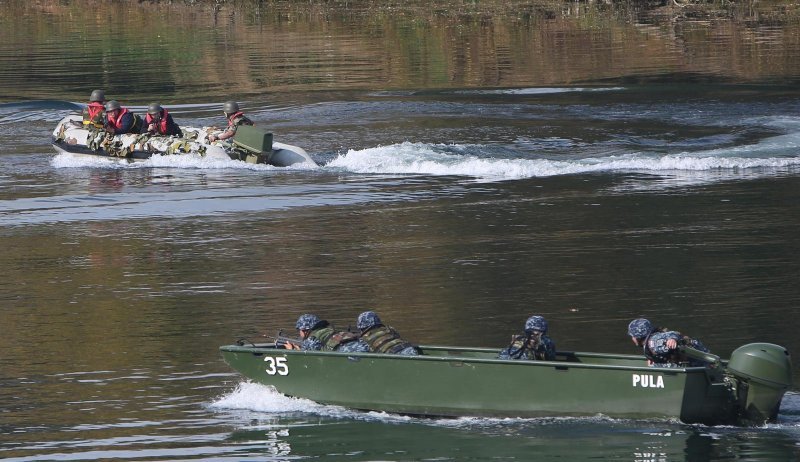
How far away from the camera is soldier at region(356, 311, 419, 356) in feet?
55.6

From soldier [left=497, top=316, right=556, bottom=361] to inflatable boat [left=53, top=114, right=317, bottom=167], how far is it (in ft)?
62.6

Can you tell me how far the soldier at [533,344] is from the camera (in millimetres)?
16328

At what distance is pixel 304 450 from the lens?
1574 cm

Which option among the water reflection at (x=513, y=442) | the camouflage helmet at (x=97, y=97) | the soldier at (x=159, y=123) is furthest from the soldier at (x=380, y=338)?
the camouflage helmet at (x=97, y=97)

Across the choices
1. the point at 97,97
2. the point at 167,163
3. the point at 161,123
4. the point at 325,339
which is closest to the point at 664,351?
the point at 325,339

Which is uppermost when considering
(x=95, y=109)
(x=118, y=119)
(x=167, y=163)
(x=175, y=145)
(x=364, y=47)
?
(x=364, y=47)

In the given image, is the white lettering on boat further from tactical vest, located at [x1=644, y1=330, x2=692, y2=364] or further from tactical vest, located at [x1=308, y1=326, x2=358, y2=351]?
tactical vest, located at [x1=308, y1=326, x2=358, y2=351]

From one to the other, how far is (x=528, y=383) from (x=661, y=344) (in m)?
1.63

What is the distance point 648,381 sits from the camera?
1536cm

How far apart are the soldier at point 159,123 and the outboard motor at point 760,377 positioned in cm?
2384

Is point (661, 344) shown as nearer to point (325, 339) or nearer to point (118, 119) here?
point (325, 339)

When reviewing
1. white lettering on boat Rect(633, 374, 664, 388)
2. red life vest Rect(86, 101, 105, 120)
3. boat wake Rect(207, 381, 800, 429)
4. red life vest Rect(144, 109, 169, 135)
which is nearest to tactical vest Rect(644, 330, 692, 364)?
white lettering on boat Rect(633, 374, 664, 388)

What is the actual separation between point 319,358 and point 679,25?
52442 mm

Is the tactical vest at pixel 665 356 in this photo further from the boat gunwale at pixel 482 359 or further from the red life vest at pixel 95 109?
the red life vest at pixel 95 109
